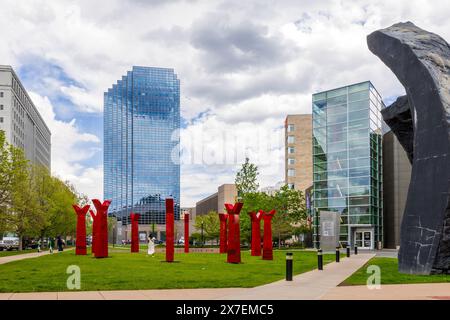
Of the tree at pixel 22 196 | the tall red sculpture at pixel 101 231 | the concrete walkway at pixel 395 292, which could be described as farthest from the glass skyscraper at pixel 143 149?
the concrete walkway at pixel 395 292

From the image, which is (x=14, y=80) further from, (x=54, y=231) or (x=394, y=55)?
(x=394, y=55)

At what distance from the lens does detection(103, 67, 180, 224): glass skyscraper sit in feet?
566

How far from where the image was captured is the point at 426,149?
18.8m

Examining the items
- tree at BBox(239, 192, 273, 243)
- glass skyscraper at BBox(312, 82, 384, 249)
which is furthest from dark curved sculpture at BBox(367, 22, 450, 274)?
glass skyscraper at BBox(312, 82, 384, 249)

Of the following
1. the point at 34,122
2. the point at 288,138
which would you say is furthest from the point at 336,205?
the point at 34,122

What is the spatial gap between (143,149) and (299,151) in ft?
280

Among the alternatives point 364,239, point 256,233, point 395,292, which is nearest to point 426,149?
point 395,292

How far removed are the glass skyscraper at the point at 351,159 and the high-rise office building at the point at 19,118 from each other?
6390 cm

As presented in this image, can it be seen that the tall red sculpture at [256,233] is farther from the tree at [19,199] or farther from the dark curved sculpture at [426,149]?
the tree at [19,199]

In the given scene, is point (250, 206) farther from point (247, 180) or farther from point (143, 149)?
point (143, 149)

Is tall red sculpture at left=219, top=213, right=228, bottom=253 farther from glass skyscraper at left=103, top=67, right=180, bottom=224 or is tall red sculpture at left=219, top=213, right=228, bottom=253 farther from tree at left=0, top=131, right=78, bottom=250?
glass skyscraper at left=103, top=67, right=180, bottom=224

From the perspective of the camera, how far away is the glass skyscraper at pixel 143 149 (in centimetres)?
17238

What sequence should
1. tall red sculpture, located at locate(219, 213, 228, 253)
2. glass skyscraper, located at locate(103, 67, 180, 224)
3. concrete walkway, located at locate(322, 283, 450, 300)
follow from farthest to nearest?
glass skyscraper, located at locate(103, 67, 180, 224) < tall red sculpture, located at locate(219, 213, 228, 253) < concrete walkway, located at locate(322, 283, 450, 300)

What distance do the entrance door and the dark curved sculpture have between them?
1563 inches
